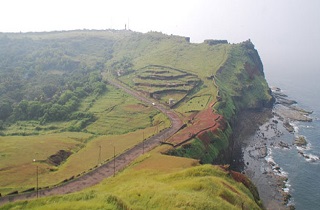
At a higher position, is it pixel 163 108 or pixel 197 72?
pixel 197 72

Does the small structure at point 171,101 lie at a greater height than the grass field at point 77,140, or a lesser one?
greater

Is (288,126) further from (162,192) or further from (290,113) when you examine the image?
(162,192)

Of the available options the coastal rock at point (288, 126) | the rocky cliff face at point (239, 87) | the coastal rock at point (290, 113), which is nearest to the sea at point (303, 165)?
the coastal rock at point (288, 126)

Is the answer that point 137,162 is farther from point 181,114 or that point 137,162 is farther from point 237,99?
point 237,99

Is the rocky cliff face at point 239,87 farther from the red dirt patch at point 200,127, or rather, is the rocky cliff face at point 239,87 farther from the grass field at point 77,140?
the grass field at point 77,140

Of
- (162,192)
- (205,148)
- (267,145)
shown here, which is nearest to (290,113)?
(267,145)

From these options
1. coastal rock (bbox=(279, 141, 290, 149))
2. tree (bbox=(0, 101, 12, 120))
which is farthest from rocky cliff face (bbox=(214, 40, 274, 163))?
tree (bbox=(0, 101, 12, 120))

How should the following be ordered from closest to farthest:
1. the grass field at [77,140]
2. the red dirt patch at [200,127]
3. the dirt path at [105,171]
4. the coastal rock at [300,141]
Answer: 1. the dirt path at [105,171]
2. the grass field at [77,140]
3. the red dirt patch at [200,127]
4. the coastal rock at [300,141]

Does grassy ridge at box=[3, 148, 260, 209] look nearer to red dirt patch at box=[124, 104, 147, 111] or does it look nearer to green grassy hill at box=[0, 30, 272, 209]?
green grassy hill at box=[0, 30, 272, 209]

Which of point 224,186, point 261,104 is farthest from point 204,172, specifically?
point 261,104

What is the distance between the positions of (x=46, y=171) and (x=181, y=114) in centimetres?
4757

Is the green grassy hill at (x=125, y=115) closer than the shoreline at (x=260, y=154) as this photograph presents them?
Yes

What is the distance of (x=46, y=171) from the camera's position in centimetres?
6238

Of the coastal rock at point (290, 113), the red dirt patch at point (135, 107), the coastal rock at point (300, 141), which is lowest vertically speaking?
the coastal rock at point (300, 141)
